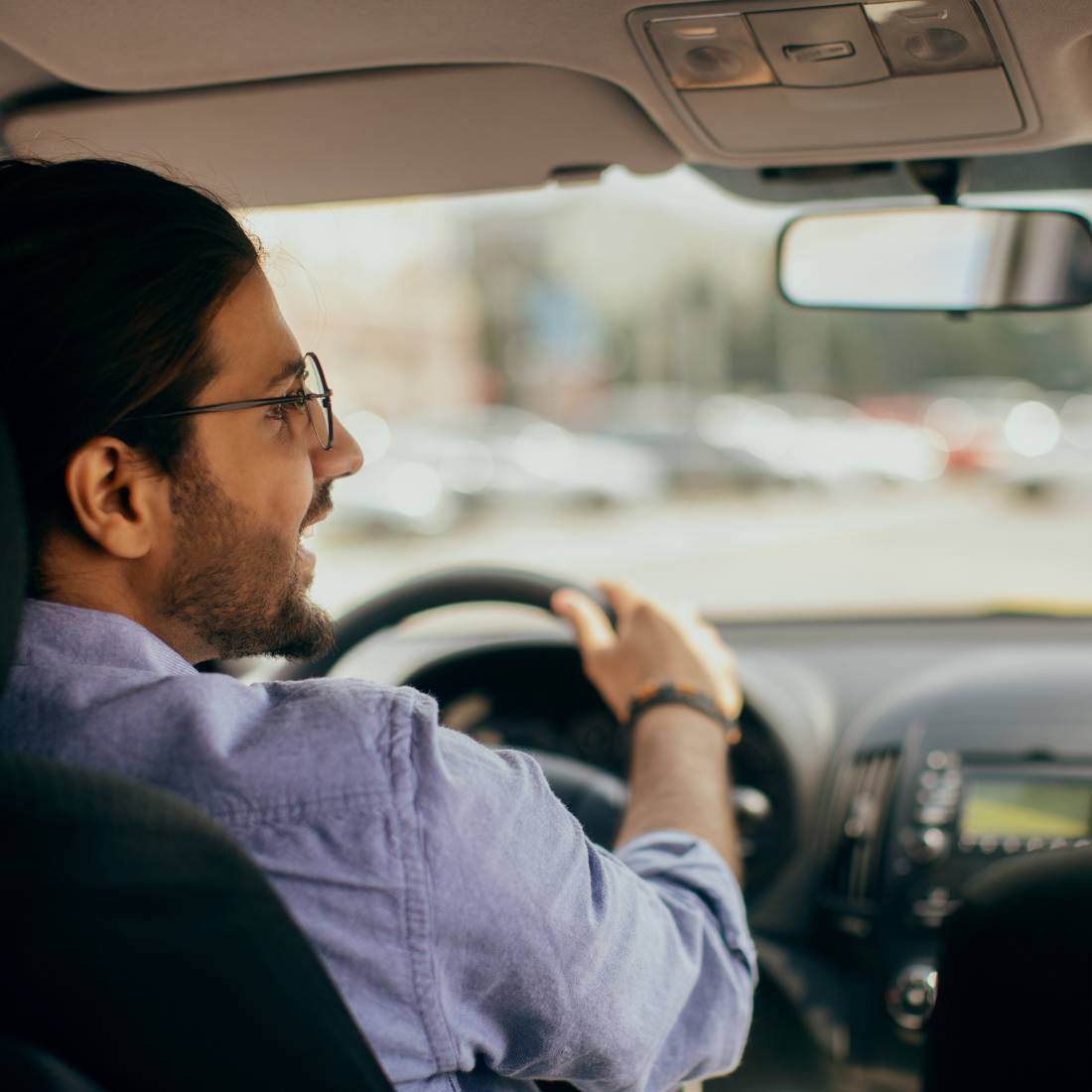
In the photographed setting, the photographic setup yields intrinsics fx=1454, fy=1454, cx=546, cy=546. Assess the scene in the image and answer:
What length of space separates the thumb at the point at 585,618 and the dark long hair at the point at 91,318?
954 mm

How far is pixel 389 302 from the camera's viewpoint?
37344 millimetres

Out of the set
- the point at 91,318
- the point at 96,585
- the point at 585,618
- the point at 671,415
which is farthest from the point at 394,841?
the point at 671,415

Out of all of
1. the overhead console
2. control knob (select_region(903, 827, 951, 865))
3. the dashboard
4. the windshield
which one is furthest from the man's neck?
control knob (select_region(903, 827, 951, 865))

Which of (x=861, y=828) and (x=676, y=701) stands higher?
(x=676, y=701)

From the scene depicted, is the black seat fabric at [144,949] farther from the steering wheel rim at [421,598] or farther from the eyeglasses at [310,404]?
the steering wheel rim at [421,598]

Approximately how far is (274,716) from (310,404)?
502 mm

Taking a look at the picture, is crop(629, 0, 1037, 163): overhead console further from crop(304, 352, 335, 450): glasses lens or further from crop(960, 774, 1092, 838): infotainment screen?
crop(960, 774, 1092, 838): infotainment screen

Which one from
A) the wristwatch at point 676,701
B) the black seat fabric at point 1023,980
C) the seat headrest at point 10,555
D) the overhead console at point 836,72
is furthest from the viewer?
the wristwatch at point 676,701

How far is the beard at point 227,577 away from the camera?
1568 millimetres

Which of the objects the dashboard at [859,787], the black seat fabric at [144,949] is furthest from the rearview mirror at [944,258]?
the black seat fabric at [144,949]

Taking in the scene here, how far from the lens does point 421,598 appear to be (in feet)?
8.82

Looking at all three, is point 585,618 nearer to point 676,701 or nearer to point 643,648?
point 643,648

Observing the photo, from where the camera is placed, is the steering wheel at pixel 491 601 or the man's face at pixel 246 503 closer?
the man's face at pixel 246 503

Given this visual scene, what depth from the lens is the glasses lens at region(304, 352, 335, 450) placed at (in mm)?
1763
